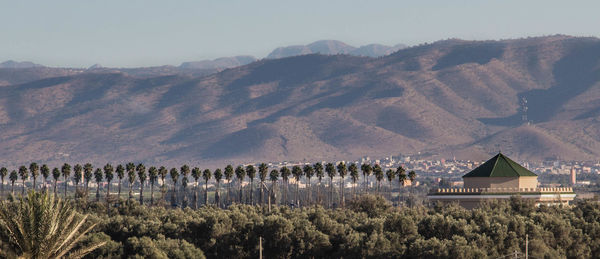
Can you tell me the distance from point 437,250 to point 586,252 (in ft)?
58.3

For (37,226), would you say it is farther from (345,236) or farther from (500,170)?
(500,170)

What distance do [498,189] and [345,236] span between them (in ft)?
150

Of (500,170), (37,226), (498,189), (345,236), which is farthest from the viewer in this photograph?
(500,170)

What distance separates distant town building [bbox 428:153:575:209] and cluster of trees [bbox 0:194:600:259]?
2324cm

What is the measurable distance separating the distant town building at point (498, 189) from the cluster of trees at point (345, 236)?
76.2ft

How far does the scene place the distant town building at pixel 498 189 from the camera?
6127 inches

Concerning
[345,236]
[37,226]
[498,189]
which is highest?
[498,189]

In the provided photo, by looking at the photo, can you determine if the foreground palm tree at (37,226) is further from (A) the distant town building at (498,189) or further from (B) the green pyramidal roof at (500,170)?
(B) the green pyramidal roof at (500,170)

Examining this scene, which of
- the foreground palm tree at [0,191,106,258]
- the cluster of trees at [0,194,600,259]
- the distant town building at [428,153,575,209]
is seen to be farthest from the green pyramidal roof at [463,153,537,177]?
the foreground palm tree at [0,191,106,258]

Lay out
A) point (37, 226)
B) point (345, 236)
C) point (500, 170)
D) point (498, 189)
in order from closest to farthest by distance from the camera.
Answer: point (37, 226) < point (345, 236) < point (498, 189) < point (500, 170)

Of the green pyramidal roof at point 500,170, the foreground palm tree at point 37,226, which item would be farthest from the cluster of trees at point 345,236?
the foreground palm tree at point 37,226

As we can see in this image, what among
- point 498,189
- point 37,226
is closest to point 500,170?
point 498,189

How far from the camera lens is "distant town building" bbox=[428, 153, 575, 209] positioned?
156 m

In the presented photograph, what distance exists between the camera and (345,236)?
115688 mm
